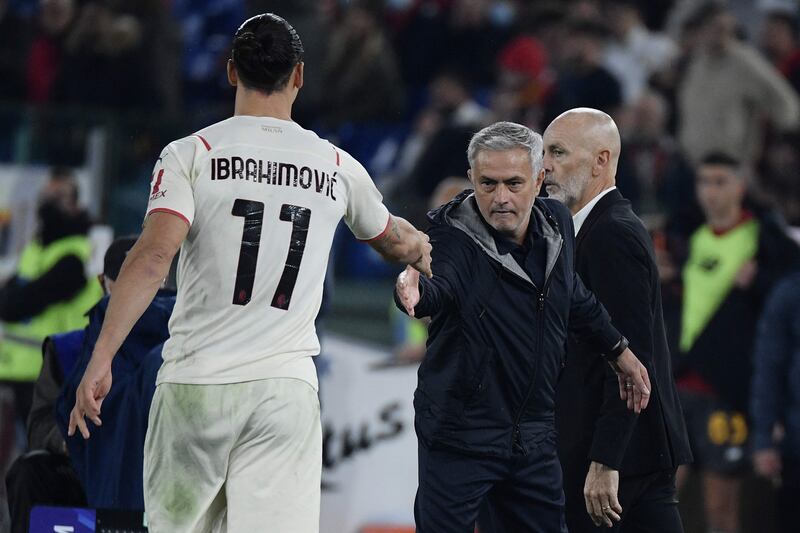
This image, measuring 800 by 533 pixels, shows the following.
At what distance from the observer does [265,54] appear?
4516mm

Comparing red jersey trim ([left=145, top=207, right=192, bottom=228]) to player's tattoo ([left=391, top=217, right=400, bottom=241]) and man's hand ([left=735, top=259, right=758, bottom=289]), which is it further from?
man's hand ([left=735, top=259, right=758, bottom=289])

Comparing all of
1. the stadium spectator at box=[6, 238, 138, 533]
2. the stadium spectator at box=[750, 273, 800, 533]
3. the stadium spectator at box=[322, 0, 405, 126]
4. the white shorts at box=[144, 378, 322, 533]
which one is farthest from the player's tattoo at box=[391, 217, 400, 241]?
the stadium spectator at box=[322, 0, 405, 126]

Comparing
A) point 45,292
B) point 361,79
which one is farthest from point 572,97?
point 45,292

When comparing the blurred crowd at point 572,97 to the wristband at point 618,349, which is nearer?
the wristband at point 618,349

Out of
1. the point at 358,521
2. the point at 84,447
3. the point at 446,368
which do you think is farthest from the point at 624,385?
the point at 358,521

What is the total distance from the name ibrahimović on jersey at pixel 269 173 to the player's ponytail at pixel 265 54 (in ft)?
0.90

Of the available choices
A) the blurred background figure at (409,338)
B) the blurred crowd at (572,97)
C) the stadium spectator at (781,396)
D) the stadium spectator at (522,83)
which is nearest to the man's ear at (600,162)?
the blurred crowd at (572,97)

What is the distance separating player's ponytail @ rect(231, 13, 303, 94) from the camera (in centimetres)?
452

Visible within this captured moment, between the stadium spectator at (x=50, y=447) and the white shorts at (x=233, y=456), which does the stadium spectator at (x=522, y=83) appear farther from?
the white shorts at (x=233, y=456)

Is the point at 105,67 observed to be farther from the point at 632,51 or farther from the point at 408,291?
the point at 408,291

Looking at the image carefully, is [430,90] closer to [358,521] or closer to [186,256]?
[358,521]

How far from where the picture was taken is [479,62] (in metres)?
12.8

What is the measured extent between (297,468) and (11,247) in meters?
6.51

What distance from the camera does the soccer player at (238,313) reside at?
4391 mm
